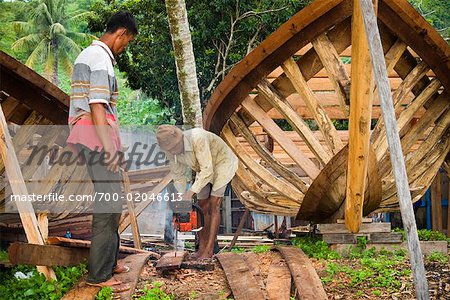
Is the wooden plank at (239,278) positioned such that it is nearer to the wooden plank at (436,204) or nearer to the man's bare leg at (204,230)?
the man's bare leg at (204,230)

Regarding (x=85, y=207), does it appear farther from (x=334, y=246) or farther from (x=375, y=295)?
(x=375, y=295)

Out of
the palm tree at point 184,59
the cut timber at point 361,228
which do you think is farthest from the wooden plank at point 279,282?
the palm tree at point 184,59

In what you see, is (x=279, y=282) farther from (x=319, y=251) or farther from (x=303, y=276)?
(x=319, y=251)

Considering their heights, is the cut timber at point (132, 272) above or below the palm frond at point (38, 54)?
below

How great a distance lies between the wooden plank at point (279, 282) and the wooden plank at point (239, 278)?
0.11 metres

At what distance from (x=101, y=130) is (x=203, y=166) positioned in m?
Answer: 2.05

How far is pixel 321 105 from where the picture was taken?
8.77 m

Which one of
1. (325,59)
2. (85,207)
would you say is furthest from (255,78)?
(85,207)

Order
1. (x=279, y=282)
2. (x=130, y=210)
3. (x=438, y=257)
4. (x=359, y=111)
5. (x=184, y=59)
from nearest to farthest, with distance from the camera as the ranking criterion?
1. (x=279, y=282)
2. (x=359, y=111)
3. (x=438, y=257)
4. (x=130, y=210)
5. (x=184, y=59)

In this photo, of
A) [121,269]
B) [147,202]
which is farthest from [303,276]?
[147,202]

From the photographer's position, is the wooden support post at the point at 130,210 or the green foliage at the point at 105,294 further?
the wooden support post at the point at 130,210

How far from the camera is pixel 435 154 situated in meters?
9.70

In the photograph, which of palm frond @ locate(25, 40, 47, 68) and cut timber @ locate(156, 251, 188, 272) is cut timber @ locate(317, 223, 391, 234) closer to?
cut timber @ locate(156, 251, 188, 272)

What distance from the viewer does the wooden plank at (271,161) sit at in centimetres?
897
